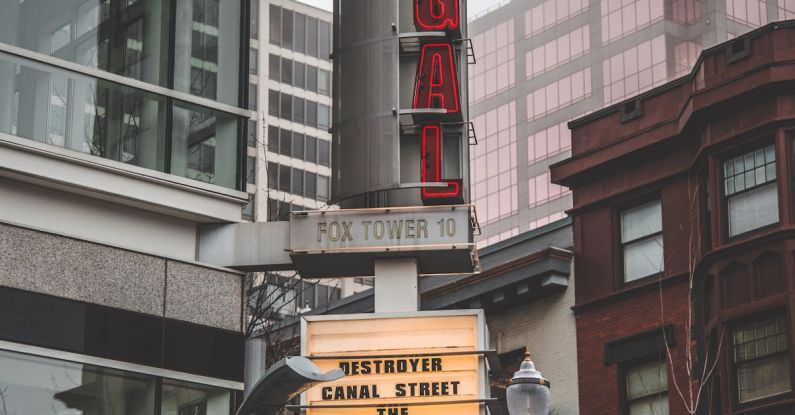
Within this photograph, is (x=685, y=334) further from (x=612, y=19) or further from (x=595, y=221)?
(x=612, y=19)

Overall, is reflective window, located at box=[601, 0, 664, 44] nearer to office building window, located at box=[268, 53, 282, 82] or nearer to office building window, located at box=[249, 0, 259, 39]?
office building window, located at box=[268, 53, 282, 82]

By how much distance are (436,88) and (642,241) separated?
19.5 metres

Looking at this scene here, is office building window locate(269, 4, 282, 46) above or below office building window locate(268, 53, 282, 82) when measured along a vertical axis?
above

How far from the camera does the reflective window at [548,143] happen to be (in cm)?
11944

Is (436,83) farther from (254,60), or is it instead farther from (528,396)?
(254,60)

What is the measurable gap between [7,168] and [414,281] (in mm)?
5587

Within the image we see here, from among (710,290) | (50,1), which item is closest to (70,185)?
(50,1)

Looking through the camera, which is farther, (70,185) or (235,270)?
(235,270)

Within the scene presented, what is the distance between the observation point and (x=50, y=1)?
19.9 metres

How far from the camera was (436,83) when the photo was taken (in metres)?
23.3

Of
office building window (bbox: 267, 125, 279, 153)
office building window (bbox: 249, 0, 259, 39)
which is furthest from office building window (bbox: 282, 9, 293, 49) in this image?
office building window (bbox: 267, 125, 279, 153)

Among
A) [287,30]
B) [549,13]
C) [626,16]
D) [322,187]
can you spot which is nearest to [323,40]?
[287,30]

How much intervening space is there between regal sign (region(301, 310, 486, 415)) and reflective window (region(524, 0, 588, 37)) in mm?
101243

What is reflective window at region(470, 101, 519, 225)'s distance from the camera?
126125mm
